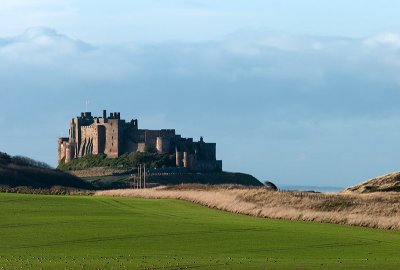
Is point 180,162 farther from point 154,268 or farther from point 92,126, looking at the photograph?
point 154,268

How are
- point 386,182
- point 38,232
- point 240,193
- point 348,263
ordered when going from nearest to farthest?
1. point 348,263
2. point 38,232
3. point 240,193
4. point 386,182

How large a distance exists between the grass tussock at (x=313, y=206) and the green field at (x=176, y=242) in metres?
1.11

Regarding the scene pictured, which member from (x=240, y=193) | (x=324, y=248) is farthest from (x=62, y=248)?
(x=240, y=193)

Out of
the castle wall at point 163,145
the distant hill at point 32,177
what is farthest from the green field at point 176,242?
the castle wall at point 163,145

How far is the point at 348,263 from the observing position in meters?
26.4

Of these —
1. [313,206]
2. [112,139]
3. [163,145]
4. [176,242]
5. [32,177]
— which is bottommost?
[176,242]

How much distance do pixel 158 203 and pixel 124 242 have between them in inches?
899

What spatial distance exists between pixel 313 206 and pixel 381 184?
15.8m

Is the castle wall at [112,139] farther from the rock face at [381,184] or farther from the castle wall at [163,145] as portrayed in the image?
the rock face at [381,184]

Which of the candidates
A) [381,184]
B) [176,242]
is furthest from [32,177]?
[176,242]

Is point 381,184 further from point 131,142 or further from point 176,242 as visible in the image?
point 131,142

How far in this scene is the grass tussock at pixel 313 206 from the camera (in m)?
41.0

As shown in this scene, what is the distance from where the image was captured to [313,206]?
46.2 meters

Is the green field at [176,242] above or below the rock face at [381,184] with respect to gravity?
below
